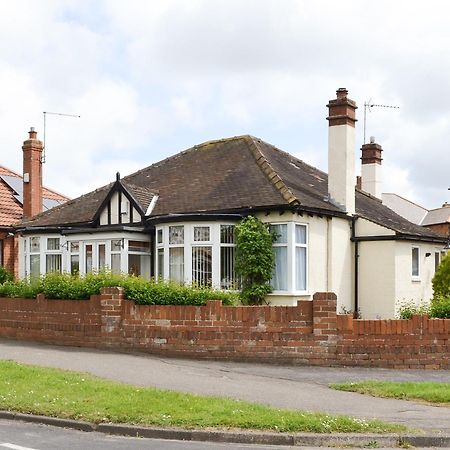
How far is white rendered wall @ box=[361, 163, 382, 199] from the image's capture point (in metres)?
29.7

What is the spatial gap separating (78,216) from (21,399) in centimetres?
1440

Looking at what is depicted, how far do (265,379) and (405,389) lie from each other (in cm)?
250

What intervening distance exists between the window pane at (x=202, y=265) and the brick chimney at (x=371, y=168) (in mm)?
11720

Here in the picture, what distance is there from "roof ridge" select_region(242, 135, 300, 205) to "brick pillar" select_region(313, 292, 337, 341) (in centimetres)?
537

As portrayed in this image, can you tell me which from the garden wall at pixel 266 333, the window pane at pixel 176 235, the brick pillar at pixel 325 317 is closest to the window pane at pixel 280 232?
the window pane at pixel 176 235

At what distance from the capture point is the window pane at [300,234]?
19891 millimetres

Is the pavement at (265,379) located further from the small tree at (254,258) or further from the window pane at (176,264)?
the small tree at (254,258)

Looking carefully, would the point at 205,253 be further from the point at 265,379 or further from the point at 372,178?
the point at 372,178

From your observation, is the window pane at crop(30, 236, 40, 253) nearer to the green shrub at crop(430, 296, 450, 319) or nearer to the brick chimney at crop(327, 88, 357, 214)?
the brick chimney at crop(327, 88, 357, 214)

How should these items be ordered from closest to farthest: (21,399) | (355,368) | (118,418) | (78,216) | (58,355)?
(118,418)
(21,399)
(355,368)
(58,355)
(78,216)

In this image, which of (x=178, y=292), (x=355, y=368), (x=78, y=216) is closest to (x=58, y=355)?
(x=178, y=292)

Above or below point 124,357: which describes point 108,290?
above

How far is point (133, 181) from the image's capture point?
977 inches

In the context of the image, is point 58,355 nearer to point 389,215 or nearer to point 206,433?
point 206,433
